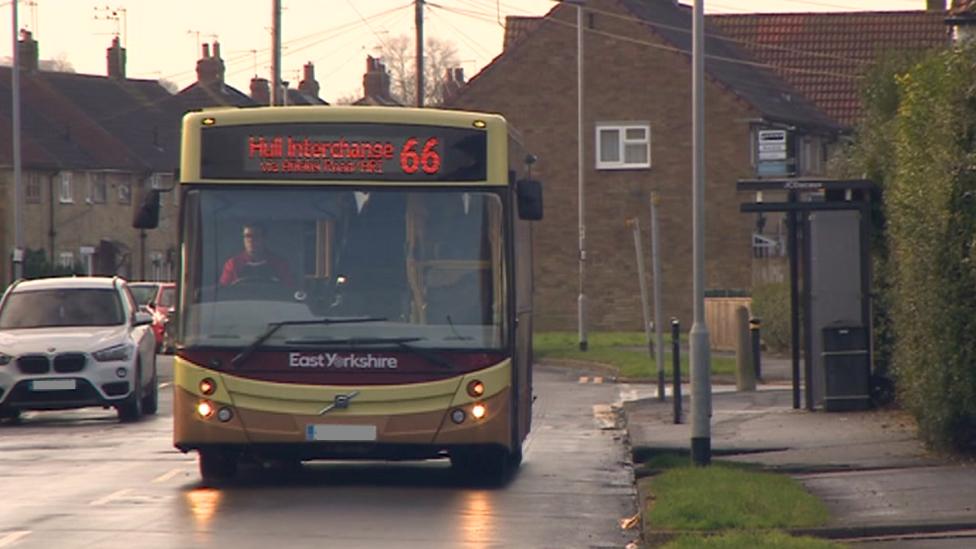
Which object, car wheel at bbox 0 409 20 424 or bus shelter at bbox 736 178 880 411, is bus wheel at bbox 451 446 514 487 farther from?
car wheel at bbox 0 409 20 424

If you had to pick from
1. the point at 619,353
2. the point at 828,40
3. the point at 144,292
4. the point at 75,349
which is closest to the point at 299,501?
the point at 75,349

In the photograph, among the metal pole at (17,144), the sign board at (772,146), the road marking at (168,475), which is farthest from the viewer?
the metal pole at (17,144)

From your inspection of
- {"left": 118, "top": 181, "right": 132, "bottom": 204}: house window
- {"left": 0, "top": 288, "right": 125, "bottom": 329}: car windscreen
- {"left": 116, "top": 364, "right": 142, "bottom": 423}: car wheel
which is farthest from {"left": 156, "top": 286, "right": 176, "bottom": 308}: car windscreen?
{"left": 118, "top": 181, "right": 132, "bottom": 204}: house window

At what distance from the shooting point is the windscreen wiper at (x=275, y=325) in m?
16.2

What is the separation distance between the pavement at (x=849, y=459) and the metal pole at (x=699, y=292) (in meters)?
→ 0.74

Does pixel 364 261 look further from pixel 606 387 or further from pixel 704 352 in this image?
pixel 606 387

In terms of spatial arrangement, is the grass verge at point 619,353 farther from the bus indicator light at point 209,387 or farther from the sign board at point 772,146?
the bus indicator light at point 209,387

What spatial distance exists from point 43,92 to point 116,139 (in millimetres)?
3403

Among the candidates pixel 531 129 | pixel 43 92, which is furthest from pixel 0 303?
pixel 43 92

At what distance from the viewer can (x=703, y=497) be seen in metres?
14.7

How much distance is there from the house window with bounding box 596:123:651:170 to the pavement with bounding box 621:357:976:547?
101 feet

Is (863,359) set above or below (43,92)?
below

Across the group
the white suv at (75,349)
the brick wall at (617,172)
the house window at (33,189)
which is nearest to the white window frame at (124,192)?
the house window at (33,189)

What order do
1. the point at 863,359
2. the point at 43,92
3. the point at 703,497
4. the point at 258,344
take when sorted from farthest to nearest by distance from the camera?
the point at 43,92
the point at 863,359
the point at 258,344
the point at 703,497
